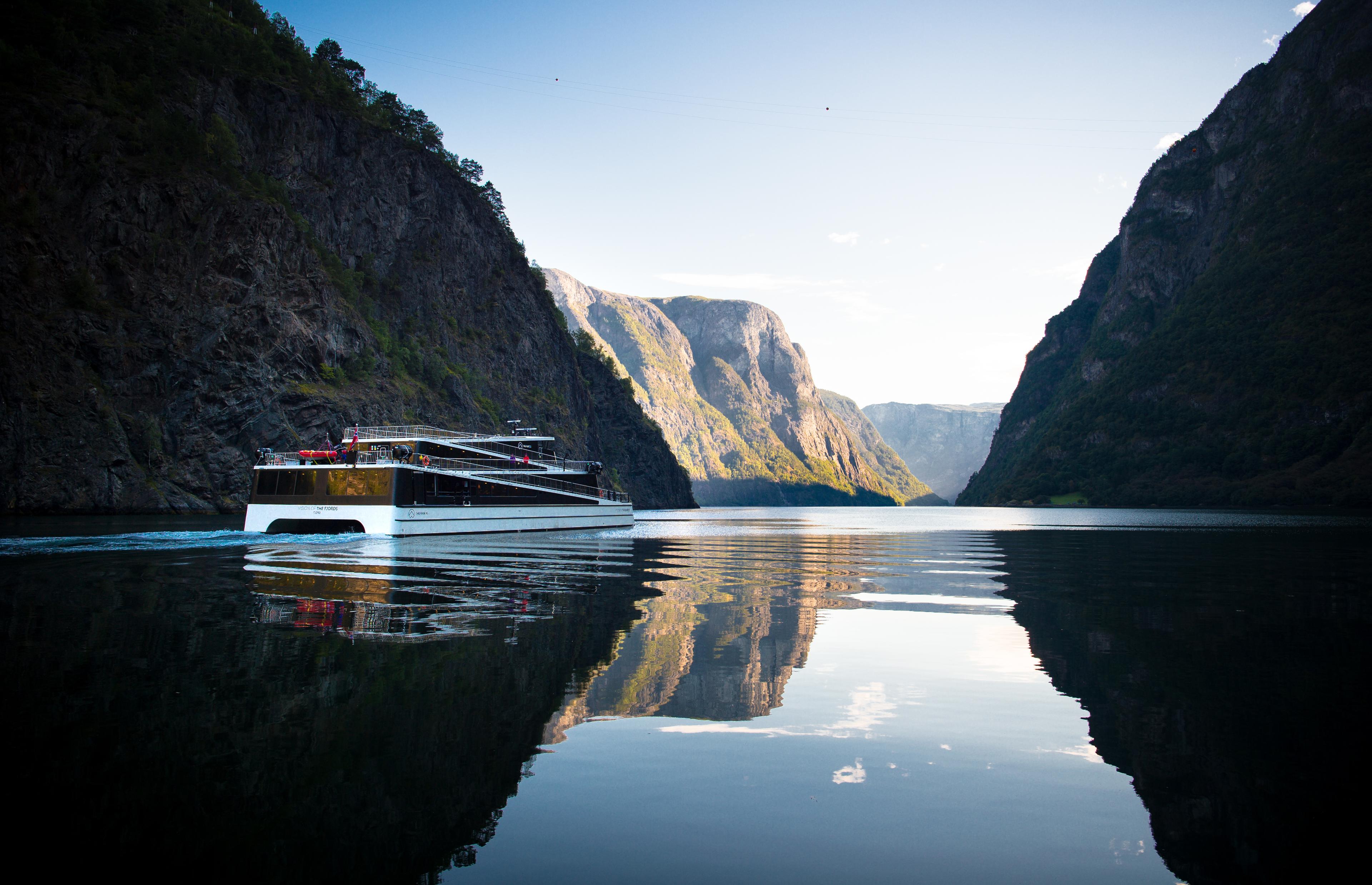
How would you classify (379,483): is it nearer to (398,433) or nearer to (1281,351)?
(398,433)

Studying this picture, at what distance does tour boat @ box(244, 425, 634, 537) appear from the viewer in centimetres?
4309

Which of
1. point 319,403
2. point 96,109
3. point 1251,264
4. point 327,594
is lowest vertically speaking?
point 327,594

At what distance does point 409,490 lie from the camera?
1754 inches

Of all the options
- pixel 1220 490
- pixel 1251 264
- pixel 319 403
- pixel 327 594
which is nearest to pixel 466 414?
pixel 319 403

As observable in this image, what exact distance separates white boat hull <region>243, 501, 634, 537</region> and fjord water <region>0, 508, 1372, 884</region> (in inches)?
931

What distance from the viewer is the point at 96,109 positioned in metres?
71.7

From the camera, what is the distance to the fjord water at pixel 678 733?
558 centimetres

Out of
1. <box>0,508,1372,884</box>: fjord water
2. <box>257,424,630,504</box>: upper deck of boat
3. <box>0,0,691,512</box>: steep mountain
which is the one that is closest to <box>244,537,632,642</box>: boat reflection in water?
<box>0,508,1372,884</box>: fjord water

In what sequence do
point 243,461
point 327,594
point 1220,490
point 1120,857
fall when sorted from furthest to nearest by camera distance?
point 1220,490 < point 243,461 < point 327,594 < point 1120,857

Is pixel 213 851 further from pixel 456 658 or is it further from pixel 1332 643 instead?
pixel 1332 643

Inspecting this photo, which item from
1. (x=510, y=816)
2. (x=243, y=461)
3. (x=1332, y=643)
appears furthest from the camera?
(x=243, y=461)

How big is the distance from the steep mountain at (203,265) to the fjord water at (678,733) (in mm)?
53287

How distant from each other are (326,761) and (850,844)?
4.77m

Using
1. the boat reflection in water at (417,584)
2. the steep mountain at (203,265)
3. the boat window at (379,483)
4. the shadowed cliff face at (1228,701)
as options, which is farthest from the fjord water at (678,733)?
the steep mountain at (203,265)
